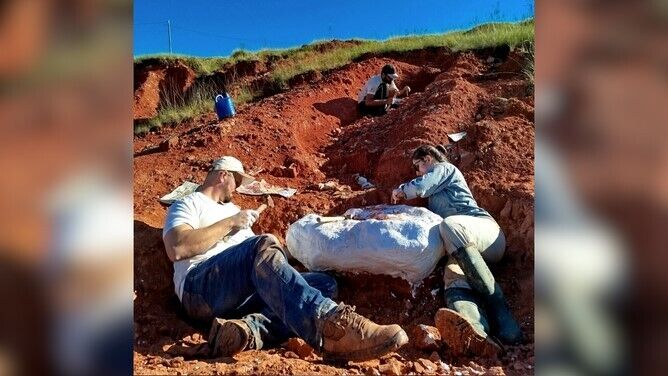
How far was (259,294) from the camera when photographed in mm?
2820

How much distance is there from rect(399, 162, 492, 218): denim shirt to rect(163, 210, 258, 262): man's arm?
112 cm

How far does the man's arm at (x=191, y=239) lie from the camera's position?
2.99 meters

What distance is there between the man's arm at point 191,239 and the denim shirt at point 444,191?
1.12 meters

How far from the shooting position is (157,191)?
4531mm

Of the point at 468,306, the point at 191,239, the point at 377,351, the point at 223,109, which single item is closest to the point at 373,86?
the point at 223,109

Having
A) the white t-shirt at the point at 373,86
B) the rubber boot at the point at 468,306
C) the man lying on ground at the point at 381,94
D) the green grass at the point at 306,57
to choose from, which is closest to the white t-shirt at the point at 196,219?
the rubber boot at the point at 468,306

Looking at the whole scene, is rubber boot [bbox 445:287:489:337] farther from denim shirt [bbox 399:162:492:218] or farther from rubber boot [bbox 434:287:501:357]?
denim shirt [bbox 399:162:492:218]

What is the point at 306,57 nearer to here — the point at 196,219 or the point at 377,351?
the point at 196,219

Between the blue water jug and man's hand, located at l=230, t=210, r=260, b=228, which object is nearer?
man's hand, located at l=230, t=210, r=260, b=228

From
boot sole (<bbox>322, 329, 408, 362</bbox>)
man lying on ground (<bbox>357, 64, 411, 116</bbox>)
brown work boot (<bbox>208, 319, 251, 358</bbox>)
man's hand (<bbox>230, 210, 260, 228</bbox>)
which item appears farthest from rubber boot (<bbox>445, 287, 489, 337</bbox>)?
man lying on ground (<bbox>357, 64, 411, 116</bbox>)

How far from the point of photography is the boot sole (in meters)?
2.47

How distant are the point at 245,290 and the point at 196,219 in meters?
0.53
